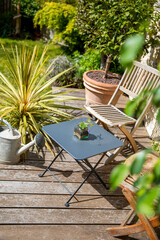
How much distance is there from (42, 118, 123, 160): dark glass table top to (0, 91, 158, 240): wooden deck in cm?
50

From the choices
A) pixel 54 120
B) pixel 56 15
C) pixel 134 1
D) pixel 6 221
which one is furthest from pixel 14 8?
pixel 6 221

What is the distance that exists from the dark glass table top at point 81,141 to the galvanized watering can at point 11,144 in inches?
7.6

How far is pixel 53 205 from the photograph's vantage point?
104 inches

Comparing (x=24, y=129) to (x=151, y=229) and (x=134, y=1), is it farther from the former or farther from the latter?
(x=134, y=1)

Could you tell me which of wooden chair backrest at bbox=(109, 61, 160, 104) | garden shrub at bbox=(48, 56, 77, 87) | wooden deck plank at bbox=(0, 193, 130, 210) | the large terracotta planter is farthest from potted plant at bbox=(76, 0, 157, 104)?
wooden deck plank at bbox=(0, 193, 130, 210)

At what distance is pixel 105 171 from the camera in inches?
130

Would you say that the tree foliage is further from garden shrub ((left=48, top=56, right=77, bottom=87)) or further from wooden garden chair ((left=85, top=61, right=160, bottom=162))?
garden shrub ((left=48, top=56, right=77, bottom=87))

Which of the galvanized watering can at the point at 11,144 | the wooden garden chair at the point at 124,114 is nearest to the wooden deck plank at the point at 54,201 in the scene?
the galvanized watering can at the point at 11,144

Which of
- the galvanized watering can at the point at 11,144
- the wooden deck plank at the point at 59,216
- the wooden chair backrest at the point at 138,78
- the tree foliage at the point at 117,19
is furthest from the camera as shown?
the tree foliage at the point at 117,19

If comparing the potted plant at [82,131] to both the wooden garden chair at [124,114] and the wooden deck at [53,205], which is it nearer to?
the wooden garden chair at [124,114]

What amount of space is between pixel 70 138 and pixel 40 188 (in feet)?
1.94

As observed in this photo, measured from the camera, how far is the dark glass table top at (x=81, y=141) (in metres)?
2.62

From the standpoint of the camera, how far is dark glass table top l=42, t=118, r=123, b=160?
2619 mm

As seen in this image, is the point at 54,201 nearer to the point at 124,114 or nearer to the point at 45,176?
the point at 45,176
